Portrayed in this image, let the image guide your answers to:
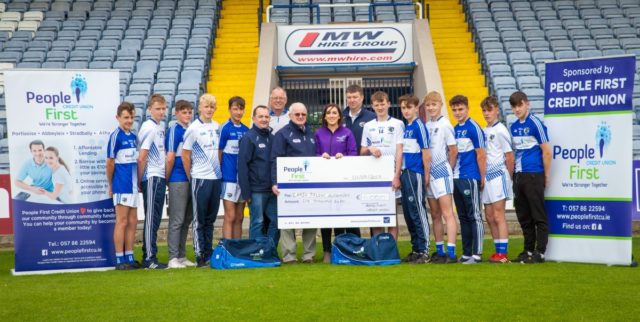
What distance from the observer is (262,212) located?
34.3ft

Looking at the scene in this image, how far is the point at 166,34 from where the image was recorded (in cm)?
2322

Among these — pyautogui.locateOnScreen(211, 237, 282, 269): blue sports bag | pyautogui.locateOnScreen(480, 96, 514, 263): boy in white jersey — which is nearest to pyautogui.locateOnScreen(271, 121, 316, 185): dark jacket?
pyautogui.locateOnScreen(211, 237, 282, 269): blue sports bag

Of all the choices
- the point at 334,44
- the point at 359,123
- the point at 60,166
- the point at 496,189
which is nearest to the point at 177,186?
the point at 60,166

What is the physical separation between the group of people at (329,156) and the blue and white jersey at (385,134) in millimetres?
11

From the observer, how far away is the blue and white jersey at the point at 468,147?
394 inches

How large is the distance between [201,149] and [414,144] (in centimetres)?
241

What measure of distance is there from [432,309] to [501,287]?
4.11ft

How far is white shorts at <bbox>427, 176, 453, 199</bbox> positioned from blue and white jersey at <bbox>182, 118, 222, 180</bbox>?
96.9 inches

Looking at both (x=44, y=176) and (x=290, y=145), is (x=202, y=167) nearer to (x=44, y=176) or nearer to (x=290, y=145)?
(x=290, y=145)

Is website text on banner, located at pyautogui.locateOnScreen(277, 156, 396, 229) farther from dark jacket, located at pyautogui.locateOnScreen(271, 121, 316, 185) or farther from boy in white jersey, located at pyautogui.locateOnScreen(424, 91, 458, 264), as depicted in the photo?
boy in white jersey, located at pyautogui.locateOnScreen(424, 91, 458, 264)

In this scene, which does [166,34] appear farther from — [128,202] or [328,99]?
[128,202]

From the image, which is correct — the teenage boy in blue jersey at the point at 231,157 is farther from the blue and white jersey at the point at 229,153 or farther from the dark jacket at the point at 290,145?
the dark jacket at the point at 290,145

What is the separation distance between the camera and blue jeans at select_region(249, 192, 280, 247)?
10414mm

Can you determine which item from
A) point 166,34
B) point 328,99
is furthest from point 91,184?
point 166,34
